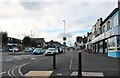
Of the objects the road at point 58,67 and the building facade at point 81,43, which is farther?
the building facade at point 81,43

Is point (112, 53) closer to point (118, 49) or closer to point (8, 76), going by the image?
point (118, 49)

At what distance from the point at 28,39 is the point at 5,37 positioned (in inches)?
1052

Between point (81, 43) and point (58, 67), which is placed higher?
point (81, 43)

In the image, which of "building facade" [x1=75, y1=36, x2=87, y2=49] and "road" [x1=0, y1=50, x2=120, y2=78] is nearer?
"road" [x1=0, y1=50, x2=120, y2=78]

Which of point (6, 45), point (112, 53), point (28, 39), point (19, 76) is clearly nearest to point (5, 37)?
point (6, 45)

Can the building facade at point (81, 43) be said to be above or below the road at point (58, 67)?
above

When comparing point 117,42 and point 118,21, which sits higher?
point 118,21

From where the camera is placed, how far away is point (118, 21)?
36.4 m

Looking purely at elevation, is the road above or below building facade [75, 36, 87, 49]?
below

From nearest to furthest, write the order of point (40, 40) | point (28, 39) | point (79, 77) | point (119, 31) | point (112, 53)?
point (79, 77) → point (119, 31) → point (112, 53) → point (28, 39) → point (40, 40)

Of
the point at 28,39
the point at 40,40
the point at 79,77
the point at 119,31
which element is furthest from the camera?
the point at 40,40

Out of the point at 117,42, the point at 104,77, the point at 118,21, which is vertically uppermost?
the point at 118,21

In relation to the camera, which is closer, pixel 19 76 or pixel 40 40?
pixel 19 76

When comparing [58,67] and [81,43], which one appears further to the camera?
[81,43]
